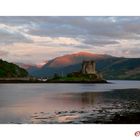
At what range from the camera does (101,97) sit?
16.8ft

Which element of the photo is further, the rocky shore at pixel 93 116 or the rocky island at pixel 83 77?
the rocky island at pixel 83 77

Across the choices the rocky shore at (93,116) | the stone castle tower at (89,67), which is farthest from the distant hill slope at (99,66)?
the rocky shore at (93,116)

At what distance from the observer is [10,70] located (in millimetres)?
5180

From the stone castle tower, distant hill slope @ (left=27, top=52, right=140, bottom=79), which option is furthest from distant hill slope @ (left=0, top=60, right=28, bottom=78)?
the stone castle tower

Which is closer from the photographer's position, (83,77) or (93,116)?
(93,116)

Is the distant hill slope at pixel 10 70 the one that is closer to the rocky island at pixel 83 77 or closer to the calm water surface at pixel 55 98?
the calm water surface at pixel 55 98

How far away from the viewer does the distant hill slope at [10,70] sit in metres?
5.15

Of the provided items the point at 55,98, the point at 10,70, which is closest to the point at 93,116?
the point at 55,98

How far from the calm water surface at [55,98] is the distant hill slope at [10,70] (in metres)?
0.09

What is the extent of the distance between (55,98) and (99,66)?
429 millimetres

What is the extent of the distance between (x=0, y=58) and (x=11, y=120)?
0.49 metres

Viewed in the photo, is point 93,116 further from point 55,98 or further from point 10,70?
→ point 10,70
